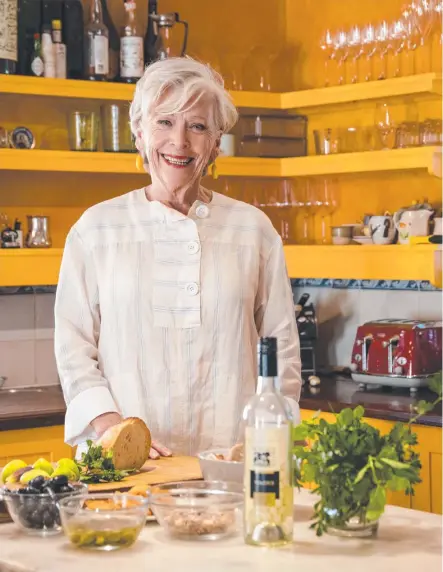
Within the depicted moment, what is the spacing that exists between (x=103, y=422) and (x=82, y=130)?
1.93 m

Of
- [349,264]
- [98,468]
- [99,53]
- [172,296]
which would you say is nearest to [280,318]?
[172,296]

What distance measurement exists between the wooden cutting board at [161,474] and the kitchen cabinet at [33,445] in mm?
1467

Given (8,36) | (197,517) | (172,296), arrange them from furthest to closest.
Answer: (8,36) < (172,296) < (197,517)

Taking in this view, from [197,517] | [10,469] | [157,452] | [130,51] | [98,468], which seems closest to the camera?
[197,517]

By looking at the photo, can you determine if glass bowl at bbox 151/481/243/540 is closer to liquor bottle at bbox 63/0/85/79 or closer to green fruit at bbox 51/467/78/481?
green fruit at bbox 51/467/78/481

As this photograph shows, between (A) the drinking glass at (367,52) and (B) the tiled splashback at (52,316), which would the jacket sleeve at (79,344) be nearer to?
(B) the tiled splashback at (52,316)

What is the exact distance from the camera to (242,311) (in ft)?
9.00

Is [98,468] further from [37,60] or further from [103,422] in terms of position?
[37,60]

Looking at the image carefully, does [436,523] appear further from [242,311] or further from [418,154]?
[418,154]

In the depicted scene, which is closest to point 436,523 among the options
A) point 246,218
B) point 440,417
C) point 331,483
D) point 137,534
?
point 331,483

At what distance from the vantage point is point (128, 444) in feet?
7.32

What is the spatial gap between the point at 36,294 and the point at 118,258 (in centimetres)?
179

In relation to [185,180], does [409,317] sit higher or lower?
lower

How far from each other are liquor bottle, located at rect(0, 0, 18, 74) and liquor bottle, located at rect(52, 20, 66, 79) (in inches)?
6.6
